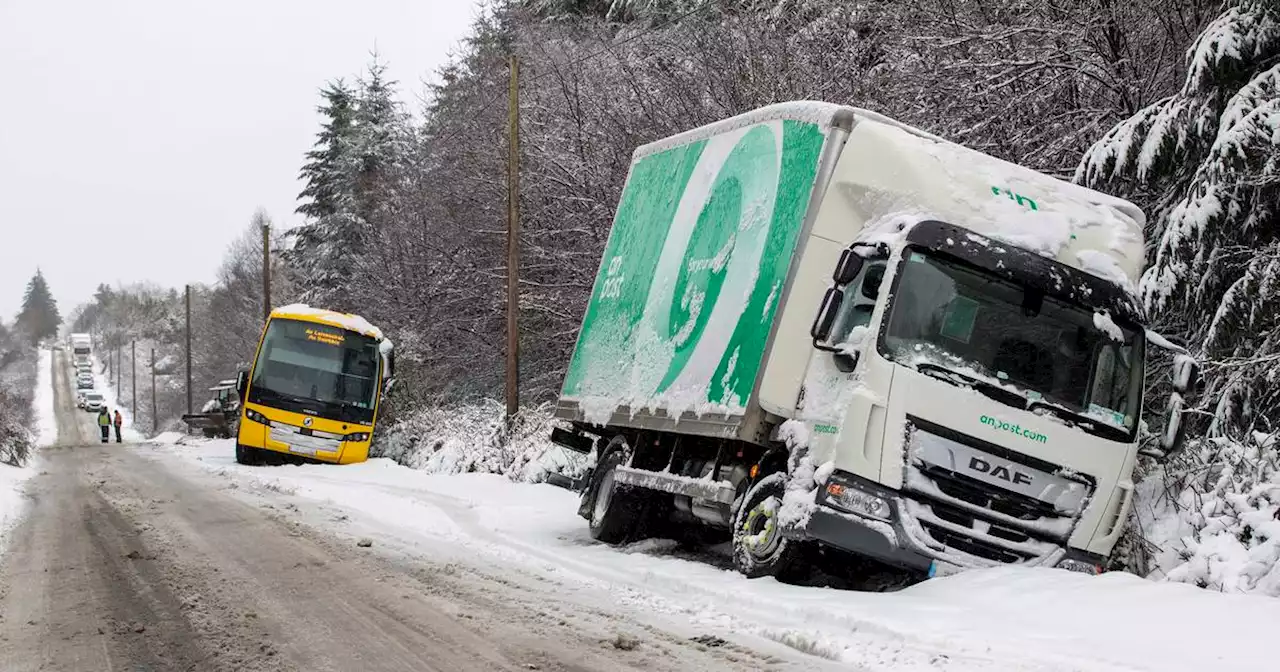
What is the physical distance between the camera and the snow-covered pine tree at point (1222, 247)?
8477 millimetres

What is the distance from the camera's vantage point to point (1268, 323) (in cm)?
898

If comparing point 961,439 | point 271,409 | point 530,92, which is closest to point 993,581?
point 961,439

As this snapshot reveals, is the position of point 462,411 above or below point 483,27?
below

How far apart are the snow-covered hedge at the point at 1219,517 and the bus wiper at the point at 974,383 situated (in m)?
1.46

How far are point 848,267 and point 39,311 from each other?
18948cm

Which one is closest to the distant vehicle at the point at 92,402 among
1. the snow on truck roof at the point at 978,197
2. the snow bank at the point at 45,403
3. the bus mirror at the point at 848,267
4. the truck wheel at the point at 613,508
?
the snow bank at the point at 45,403

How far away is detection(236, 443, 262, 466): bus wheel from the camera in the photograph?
24812 mm

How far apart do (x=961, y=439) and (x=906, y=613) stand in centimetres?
147

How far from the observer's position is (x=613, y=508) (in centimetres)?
1118

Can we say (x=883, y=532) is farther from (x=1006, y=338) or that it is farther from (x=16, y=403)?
(x=16, y=403)

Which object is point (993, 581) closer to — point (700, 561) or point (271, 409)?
point (700, 561)

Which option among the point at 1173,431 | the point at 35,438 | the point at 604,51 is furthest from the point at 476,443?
the point at 35,438

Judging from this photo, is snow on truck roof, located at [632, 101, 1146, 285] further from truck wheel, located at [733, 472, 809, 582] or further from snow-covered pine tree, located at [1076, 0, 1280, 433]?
truck wheel, located at [733, 472, 809, 582]

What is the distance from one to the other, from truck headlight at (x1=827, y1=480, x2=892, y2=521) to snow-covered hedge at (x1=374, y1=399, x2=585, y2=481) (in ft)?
32.4
